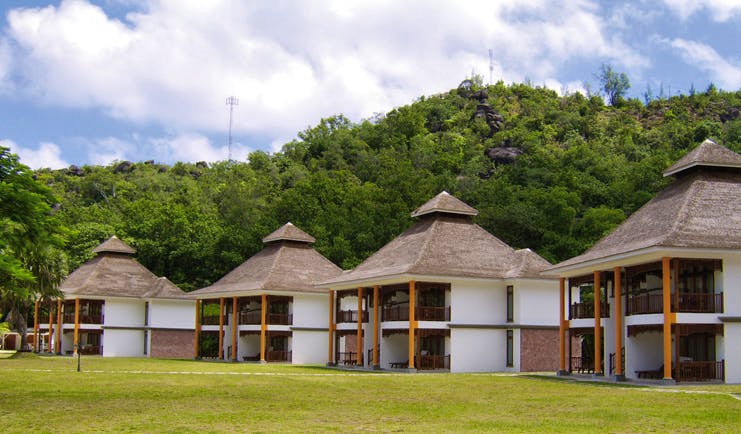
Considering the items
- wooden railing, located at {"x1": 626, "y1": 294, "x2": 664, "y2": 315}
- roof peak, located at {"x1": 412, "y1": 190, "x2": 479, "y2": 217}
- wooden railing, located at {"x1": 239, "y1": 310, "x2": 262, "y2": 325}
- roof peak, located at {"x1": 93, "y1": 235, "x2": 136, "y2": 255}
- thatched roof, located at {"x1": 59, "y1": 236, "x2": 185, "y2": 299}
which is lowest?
wooden railing, located at {"x1": 239, "y1": 310, "x2": 262, "y2": 325}

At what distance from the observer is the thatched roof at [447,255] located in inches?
1534

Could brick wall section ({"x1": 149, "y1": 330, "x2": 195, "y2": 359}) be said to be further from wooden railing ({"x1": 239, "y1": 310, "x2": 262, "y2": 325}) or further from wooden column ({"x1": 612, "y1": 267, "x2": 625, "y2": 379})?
wooden column ({"x1": 612, "y1": 267, "x2": 625, "y2": 379})

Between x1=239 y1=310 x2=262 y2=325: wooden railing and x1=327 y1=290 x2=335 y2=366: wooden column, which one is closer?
x1=327 y1=290 x2=335 y2=366: wooden column

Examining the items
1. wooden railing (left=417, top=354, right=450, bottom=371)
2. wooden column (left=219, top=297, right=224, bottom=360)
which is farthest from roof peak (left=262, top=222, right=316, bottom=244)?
wooden railing (left=417, top=354, right=450, bottom=371)

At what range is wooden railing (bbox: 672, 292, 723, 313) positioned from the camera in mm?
28297

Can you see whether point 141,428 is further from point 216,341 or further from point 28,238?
point 216,341

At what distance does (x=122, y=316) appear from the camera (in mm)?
61188

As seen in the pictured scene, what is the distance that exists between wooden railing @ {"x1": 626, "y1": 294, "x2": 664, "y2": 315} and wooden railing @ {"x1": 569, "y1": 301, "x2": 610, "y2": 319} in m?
1.68

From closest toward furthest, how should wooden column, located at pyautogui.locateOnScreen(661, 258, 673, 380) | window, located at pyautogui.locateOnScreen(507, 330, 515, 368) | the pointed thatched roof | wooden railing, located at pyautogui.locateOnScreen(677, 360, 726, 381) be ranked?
1. wooden column, located at pyautogui.locateOnScreen(661, 258, 673, 380)
2. the pointed thatched roof
3. wooden railing, located at pyautogui.locateOnScreen(677, 360, 726, 381)
4. window, located at pyautogui.locateOnScreen(507, 330, 515, 368)

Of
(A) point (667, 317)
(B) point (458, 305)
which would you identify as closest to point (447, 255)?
(B) point (458, 305)

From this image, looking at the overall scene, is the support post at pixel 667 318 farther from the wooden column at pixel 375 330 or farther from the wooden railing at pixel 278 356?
the wooden railing at pixel 278 356

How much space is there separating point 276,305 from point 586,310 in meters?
22.3

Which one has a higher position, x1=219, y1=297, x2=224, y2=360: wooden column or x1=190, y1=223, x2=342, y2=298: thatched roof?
x1=190, y1=223, x2=342, y2=298: thatched roof

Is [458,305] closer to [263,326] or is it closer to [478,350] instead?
[478,350]
